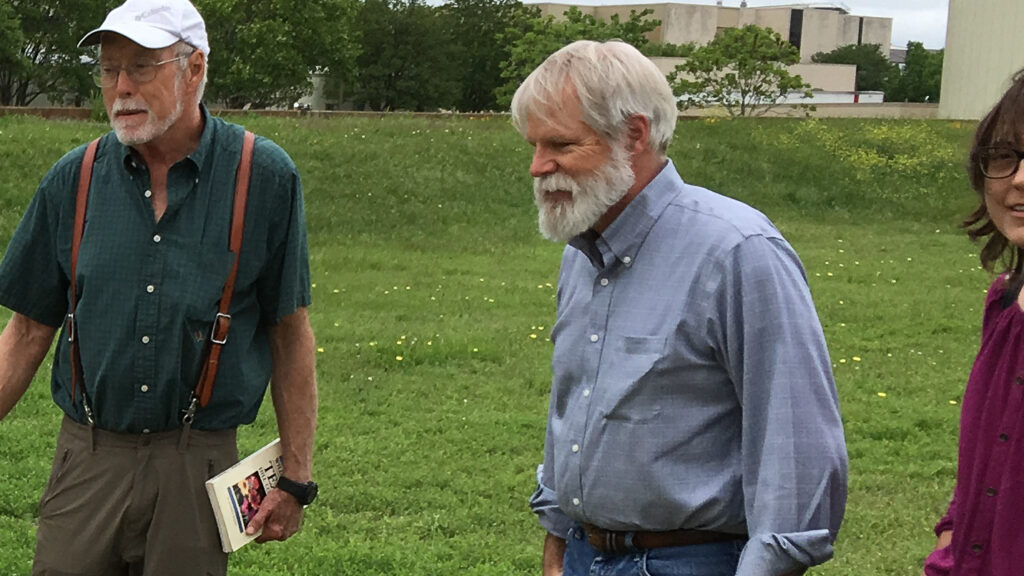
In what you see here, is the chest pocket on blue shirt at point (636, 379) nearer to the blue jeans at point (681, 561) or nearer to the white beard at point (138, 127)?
the blue jeans at point (681, 561)

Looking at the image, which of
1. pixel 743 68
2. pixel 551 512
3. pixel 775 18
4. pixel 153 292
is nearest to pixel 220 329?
pixel 153 292

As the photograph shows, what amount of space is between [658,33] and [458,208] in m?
89.8

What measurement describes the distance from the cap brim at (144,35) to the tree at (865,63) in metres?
111

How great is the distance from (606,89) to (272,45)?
156 feet

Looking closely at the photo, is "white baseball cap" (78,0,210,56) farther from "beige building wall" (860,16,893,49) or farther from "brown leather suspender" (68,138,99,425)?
"beige building wall" (860,16,893,49)

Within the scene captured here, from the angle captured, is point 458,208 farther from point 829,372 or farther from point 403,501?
point 829,372

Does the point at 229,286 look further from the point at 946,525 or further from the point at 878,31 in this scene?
the point at 878,31

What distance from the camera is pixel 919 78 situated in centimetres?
9988

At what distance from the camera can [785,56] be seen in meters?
38.0

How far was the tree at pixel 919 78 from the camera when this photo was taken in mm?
93425

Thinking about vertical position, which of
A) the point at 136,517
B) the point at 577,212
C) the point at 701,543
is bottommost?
the point at 136,517

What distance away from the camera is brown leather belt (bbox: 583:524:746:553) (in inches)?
99.1

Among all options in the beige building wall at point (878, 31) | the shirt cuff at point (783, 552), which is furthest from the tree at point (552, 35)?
the beige building wall at point (878, 31)

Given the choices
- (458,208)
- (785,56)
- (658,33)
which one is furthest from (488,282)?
(658,33)
